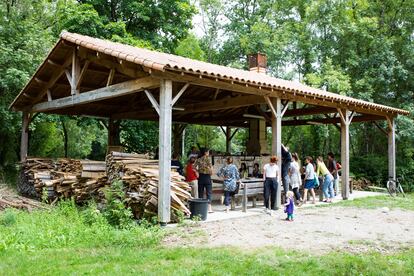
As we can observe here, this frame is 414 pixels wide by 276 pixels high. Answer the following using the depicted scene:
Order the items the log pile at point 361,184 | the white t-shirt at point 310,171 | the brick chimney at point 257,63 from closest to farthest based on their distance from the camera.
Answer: the white t-shirt at point 310,171, the brick chimney at point 257,63, the log pile at point 361,184

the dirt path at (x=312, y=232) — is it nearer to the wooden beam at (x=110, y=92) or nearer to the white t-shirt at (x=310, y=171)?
the white t-shirt at (x=310, y=171)

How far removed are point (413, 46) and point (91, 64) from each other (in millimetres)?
16948

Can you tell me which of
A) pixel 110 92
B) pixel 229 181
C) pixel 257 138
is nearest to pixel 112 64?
pixel 110 92

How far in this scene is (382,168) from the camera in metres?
19.4

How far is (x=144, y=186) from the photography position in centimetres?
801

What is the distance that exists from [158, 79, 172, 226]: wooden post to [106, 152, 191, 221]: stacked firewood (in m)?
0.25

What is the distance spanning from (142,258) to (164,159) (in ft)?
8.42

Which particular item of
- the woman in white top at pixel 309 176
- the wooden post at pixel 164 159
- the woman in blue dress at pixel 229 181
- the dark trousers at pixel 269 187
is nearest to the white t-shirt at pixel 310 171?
the woman in white top at pixel 309 176

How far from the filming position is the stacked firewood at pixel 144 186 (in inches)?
310

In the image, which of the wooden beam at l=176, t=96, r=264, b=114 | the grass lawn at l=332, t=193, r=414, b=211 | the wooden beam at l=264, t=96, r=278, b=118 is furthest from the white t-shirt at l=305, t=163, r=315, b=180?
the wooden beam at l=176, t=96, r=264, b=114

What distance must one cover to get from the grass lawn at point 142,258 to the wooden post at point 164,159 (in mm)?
495

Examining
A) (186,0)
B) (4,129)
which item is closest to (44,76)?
(4,129)

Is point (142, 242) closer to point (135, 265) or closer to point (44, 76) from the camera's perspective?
point (135, 265)

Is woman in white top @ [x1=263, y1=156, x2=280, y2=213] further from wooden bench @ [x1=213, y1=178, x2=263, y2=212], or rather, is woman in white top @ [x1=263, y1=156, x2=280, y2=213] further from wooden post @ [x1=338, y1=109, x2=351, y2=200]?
wooden post @ [x1=338, y1=109, x2=351, y2=200]
